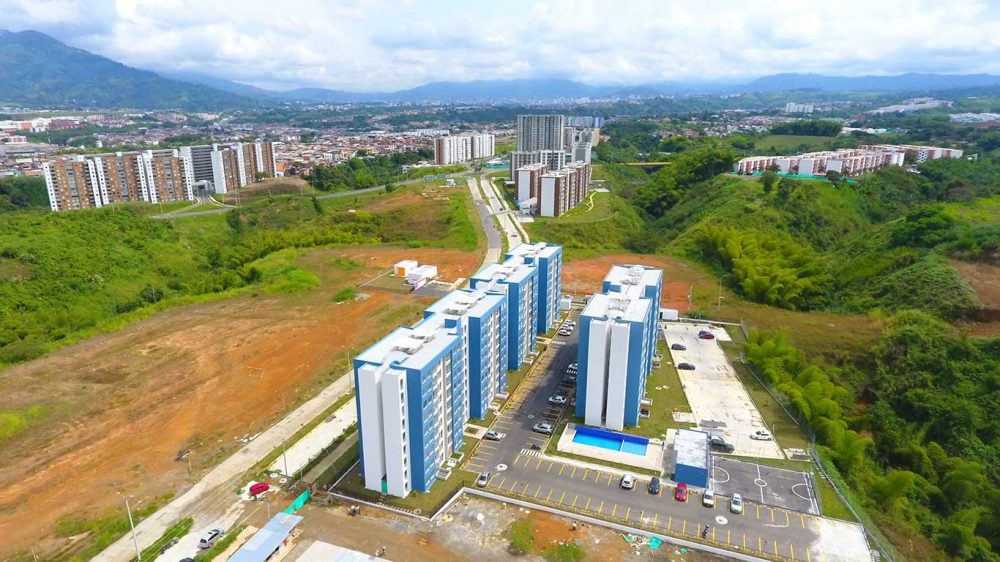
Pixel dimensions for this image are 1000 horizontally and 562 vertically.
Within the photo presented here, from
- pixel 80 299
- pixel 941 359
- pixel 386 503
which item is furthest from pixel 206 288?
pixel 941 359

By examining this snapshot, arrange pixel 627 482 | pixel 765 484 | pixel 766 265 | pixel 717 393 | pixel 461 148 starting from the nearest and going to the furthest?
1. pixel 627 482
2. pixel 765 484
3. pixel 717 393
4. pixel 766 265
5. pixel 461 148

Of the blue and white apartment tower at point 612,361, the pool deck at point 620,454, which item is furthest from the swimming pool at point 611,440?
the blue and white apartment tower at point 612,361

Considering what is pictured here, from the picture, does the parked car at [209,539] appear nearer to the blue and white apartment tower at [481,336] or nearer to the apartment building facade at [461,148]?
the blue and white apartment tower at [481,336]

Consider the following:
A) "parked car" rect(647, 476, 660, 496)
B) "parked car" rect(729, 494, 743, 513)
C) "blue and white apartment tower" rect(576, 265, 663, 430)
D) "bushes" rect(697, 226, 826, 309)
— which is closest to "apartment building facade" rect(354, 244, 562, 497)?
"blue and white apartment tower" rect(576, 265, 663, 430)

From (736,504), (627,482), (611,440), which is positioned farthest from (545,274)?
(736,504)

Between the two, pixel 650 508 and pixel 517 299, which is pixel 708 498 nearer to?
pixel 650 508

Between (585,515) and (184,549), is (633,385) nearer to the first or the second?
(585,515)
